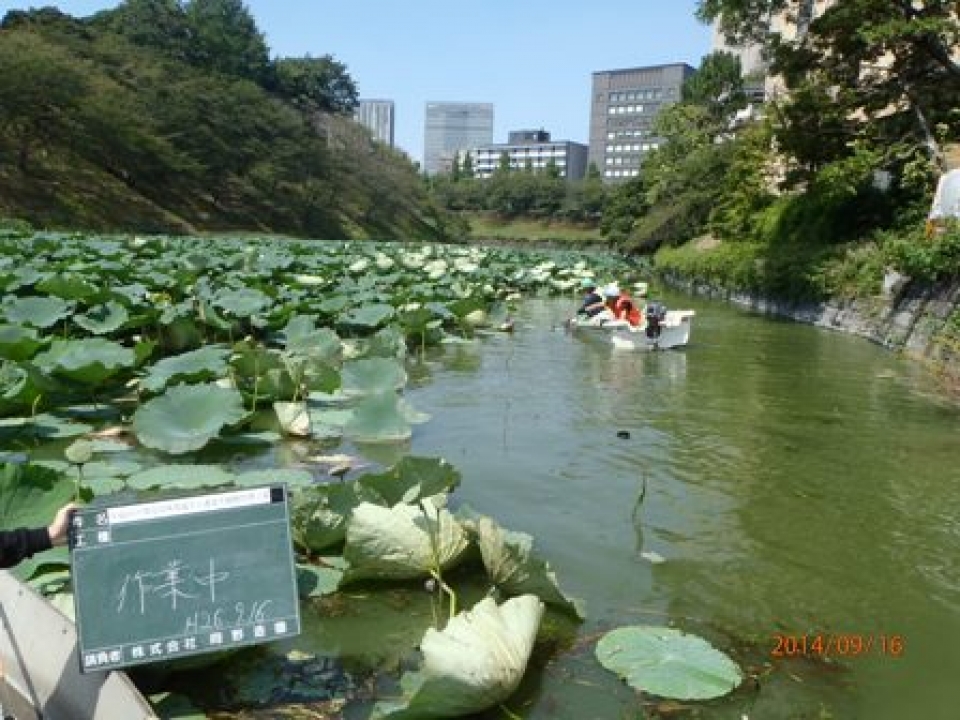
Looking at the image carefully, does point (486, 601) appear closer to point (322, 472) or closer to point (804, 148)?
point (322, 472)

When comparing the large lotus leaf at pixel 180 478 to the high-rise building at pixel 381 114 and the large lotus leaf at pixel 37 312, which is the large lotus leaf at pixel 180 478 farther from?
the high-rise building at pixel 381 114

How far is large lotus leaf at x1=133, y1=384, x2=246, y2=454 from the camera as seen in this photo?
462 centimetres

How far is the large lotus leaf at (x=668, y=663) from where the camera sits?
2617 mm

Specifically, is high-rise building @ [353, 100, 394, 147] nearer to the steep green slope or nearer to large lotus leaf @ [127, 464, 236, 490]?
the steep green slope

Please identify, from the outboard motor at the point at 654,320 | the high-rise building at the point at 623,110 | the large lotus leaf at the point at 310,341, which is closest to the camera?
the large lotus leaf at the point at 310,341

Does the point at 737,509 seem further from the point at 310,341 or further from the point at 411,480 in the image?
the point at 310,341

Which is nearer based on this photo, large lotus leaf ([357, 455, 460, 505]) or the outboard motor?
large lotus leaf ([357, 455, 460, 505])

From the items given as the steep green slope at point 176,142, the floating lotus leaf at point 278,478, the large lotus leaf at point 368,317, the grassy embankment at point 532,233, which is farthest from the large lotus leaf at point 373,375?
the grassy embankment at point 532,233

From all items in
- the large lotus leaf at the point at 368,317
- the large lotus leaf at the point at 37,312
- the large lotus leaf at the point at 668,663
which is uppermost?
the large lotus leaf at the point at 37,312

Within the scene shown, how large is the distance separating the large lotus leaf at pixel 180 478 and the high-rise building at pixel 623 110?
111314mm

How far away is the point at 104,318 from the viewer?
681 centimetres

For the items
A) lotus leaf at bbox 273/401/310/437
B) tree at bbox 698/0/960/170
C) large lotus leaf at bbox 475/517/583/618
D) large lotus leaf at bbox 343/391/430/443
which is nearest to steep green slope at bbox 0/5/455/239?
tree at bbox 698/0/960/170

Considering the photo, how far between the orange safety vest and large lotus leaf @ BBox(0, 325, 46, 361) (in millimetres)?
7508
